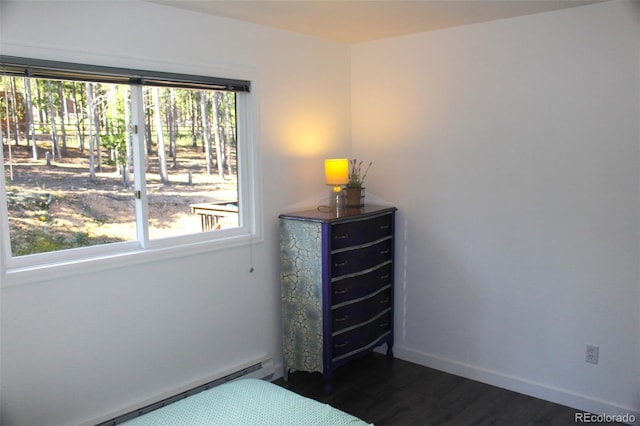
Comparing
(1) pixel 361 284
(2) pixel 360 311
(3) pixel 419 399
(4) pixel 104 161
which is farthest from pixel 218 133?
(3) pixel 419 399

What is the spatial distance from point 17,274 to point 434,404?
94.4 inches

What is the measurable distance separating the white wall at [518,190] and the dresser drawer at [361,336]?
0.67 feet

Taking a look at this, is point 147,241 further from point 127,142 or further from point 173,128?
point 173,128

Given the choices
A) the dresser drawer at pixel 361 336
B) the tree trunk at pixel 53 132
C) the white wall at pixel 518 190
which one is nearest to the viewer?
the tree trunk at pixel 53 132

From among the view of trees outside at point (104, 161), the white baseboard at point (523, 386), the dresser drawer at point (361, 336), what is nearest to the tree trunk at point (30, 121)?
the view of trees outside at point (104, 161)

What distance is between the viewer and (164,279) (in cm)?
300

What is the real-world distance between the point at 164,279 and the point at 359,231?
125 centimetres

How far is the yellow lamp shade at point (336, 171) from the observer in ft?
11.7

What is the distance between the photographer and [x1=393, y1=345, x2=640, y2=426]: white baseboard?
3.08m

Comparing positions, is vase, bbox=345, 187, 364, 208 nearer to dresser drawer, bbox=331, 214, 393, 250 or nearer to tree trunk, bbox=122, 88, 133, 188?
dresser drawer, bbox=331, 214, 393, 250

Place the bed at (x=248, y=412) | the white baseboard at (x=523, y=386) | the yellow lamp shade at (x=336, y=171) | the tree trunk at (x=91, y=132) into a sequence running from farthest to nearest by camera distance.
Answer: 1. the yellow lamp shade at (x=336, y=171)
2. the white baseboard at (x=523, y=386)
3. the tree trunk at (x=91, y=132)
4. the bed at (x=248, y=412)

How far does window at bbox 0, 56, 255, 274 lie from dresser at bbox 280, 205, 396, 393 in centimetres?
41

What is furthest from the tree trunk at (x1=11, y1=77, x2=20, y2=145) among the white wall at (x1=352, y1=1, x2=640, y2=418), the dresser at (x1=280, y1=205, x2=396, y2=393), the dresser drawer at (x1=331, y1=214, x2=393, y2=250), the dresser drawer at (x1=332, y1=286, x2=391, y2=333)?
the white wall at (x1=352, y1=1, x2=640, y2=418)

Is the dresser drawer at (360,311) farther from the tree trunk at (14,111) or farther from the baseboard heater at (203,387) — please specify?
the tree trunk at (14,111)
